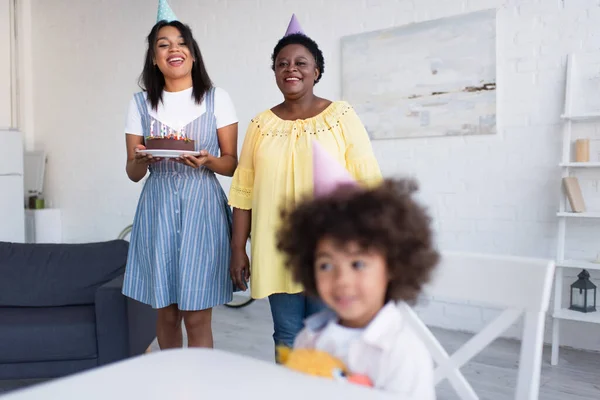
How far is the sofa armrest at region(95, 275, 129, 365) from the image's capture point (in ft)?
8.07

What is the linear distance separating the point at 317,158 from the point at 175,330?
46.8 inches

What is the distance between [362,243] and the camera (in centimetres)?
86

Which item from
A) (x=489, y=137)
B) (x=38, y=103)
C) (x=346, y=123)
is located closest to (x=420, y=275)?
(x=346, y=123)

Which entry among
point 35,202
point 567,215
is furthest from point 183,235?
point 35,202

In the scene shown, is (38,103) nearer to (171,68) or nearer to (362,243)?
(171,68)

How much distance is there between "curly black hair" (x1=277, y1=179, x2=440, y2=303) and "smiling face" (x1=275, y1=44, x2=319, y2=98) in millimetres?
781

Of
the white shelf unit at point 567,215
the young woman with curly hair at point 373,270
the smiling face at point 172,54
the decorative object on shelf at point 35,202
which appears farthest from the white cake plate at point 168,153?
the decorative object on shelf at point 35,202

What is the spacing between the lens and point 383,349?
2.77 ft

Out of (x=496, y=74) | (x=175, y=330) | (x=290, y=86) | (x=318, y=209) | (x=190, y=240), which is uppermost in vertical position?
(x=496, y=74)

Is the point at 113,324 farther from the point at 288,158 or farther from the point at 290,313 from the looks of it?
the point at 288,158

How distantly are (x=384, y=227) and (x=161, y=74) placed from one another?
1.31 meters

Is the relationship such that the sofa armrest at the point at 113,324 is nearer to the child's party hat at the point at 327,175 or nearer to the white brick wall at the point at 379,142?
the child's party hat at the point at 327,175

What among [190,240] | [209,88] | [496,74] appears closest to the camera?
[190,240]

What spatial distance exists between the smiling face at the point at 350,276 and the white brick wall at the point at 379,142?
8.74 feet
